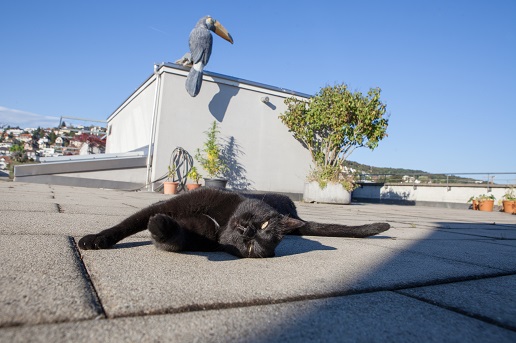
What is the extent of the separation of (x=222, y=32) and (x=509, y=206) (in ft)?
33.0

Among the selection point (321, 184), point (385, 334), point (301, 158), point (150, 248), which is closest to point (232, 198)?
point (150, 248)

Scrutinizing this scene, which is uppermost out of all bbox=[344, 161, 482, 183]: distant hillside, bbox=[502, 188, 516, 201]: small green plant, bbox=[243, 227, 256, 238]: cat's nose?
bbox=[344, 161, 482, 183]: distant hillside

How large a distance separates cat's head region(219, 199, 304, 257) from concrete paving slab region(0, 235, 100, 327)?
69 centimetres

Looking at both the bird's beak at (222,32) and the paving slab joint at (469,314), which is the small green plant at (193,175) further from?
the paving slab joint at (469,314)

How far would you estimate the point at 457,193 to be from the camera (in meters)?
13.7

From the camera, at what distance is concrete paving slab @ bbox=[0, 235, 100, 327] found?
2.24 ft

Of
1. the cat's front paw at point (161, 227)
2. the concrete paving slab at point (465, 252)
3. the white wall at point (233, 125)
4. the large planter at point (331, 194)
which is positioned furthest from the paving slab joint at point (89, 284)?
the large planter at point (331, 194)

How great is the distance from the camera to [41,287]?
835mm

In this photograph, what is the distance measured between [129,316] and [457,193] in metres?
15.5

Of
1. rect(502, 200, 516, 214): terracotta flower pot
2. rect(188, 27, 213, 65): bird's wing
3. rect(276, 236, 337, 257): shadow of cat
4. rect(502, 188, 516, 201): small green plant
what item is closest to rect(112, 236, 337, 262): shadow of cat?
rect(276, 236, 337, 257): shadow of cat

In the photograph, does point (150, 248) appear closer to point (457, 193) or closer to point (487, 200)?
point (487, 200)

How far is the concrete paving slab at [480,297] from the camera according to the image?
0.93 metres

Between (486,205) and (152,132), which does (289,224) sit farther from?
(486,205)

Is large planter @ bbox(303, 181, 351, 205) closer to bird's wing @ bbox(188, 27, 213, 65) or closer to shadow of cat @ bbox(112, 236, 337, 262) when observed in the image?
bird's wing @ bbox(188, 27, 213, 65)
